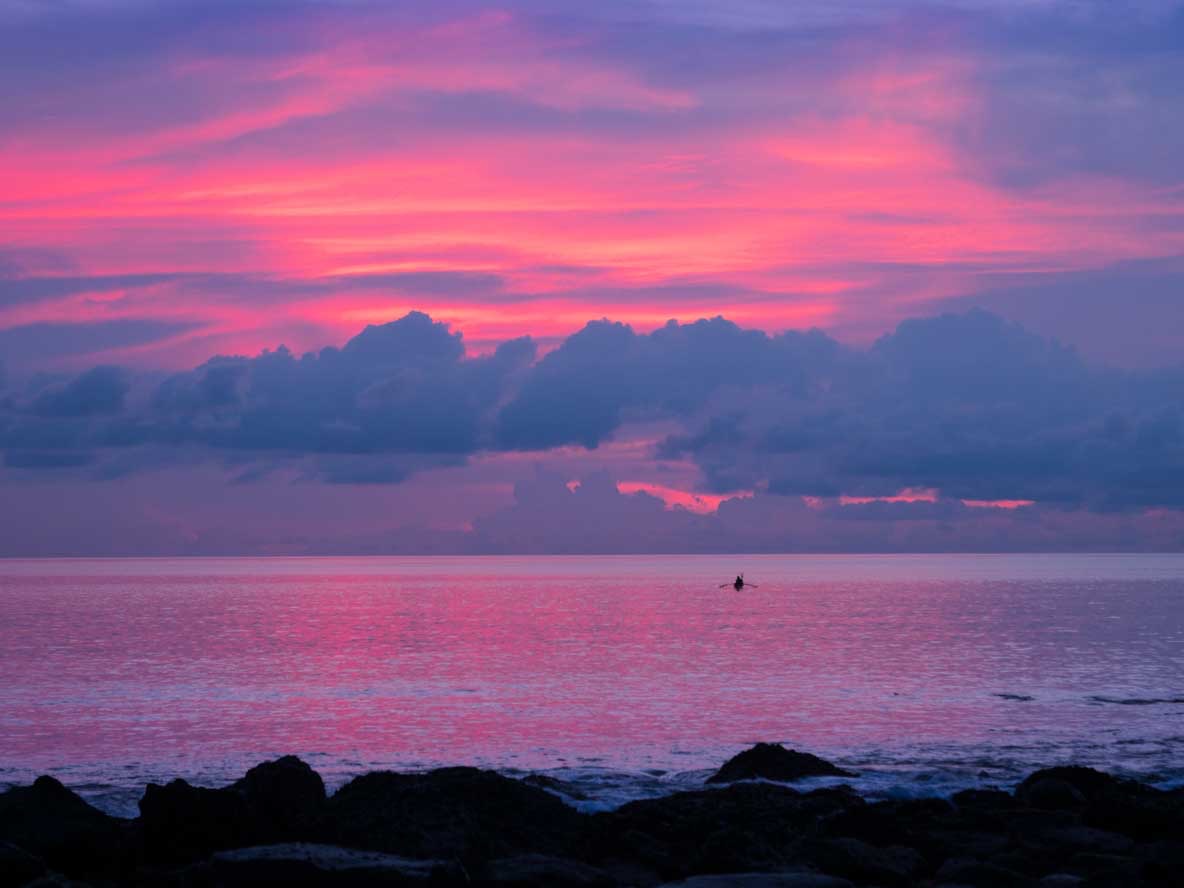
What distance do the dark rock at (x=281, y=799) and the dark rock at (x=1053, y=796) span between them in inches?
547

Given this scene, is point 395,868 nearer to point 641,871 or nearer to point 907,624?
point 641,871

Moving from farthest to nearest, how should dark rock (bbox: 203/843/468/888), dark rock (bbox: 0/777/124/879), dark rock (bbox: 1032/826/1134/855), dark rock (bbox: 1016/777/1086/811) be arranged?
dark rock (bbox: 1016/777/1086/811) < dark rock (bbox: 1032/826/1134/855) < dark rock (bbox: 0/777/124/879) < dark rock (bbox: 203/843/468/888)

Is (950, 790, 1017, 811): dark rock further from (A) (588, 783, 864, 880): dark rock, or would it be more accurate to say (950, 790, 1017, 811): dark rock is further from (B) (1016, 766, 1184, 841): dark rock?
(A) (588, 783, 864, 880): dark rock

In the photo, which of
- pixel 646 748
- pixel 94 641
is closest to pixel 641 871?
pixel 646 748

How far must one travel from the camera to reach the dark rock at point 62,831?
64.6 feet

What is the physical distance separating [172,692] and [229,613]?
249ft

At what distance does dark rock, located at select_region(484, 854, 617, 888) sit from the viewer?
16.7 meters

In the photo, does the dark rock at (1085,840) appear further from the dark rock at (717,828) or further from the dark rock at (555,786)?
the dark rock at (555,786)

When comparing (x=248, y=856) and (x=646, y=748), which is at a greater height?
(x=248, y=856)

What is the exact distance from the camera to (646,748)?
37.8 metres

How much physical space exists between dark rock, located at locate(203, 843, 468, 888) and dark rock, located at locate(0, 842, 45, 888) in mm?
2757

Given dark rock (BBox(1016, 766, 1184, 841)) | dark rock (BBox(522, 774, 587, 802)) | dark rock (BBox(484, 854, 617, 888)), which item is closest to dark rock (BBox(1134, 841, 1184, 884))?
dark rock (BBox(1016, 766, 1184, 841))

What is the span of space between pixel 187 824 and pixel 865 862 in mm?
10732

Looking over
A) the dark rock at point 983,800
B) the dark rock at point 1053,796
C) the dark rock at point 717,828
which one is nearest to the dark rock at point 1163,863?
the dark rock at point 717,828
